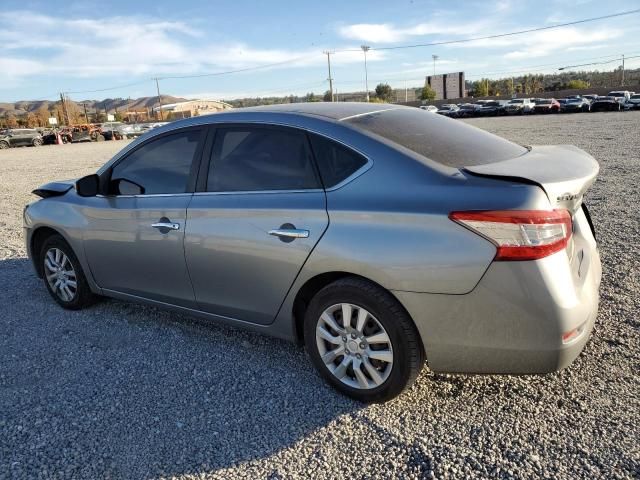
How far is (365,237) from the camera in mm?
2807

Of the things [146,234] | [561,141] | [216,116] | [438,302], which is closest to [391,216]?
[438,302]

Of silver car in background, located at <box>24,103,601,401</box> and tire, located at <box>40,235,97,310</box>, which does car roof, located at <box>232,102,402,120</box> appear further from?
tire, located at <box>40,235,97,310</box>

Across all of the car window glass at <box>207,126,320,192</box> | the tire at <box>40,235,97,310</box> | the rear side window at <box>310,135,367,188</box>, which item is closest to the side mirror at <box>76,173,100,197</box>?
the tire at <box>40,235,97,310</box>

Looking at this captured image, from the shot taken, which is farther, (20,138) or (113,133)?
(113,133)

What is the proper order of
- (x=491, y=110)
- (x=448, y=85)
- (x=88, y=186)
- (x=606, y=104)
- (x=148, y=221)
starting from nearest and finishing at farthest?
(x=148, y=221) < (x=88, y=186) < (x=606, y=104) < (x=491, y=110) < (x=448, y=85)

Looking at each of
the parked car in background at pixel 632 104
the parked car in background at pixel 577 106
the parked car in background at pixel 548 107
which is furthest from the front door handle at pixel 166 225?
the parked car in background at pixel 548 107

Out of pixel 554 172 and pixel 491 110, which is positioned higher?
pixel 554 172

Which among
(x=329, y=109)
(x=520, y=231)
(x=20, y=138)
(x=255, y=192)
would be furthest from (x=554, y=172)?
(x=20, y=138)

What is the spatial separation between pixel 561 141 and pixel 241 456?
62.1 ft

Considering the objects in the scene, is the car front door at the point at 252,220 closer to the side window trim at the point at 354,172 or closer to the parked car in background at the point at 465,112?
the side window trim at the point at 354,172

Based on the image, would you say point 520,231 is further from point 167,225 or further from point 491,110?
point 491,110

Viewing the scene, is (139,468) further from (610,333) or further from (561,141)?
(561,141)

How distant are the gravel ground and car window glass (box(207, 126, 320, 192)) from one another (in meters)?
1.23

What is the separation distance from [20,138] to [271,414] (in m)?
51.4
